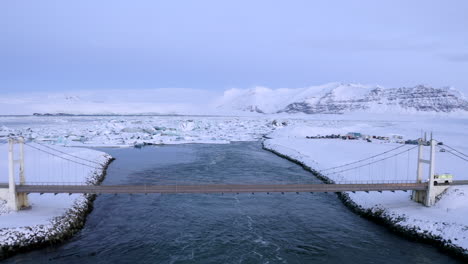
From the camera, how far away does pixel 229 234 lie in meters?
17.2

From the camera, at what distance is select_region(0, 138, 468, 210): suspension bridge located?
18453 millimetres

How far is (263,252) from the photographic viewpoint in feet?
50.4

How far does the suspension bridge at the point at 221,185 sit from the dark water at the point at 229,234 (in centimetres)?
163

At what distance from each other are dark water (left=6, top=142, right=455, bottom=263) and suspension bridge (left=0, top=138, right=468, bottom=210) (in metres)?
1.63

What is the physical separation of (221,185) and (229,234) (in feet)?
12.4

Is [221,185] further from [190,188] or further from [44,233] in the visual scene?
[44,233]

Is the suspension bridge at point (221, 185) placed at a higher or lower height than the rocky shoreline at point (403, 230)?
higher

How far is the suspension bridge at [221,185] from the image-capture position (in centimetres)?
1845

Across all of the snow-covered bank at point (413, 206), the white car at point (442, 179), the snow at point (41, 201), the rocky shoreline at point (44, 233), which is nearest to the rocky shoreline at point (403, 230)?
the snow-covered bank at point (413, 206)

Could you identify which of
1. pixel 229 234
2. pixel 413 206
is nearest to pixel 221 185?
pixel 229 234

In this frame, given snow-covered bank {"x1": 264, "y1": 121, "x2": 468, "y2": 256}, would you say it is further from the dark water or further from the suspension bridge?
the dark water

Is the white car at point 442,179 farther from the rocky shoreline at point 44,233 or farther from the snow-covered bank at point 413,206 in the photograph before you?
the rocky shoreline at point 44,233

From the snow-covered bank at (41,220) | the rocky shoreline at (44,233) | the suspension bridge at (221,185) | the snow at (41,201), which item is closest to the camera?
the rocky shoreline at (44,233)

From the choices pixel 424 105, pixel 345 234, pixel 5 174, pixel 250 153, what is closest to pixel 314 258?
pixel 345 234
